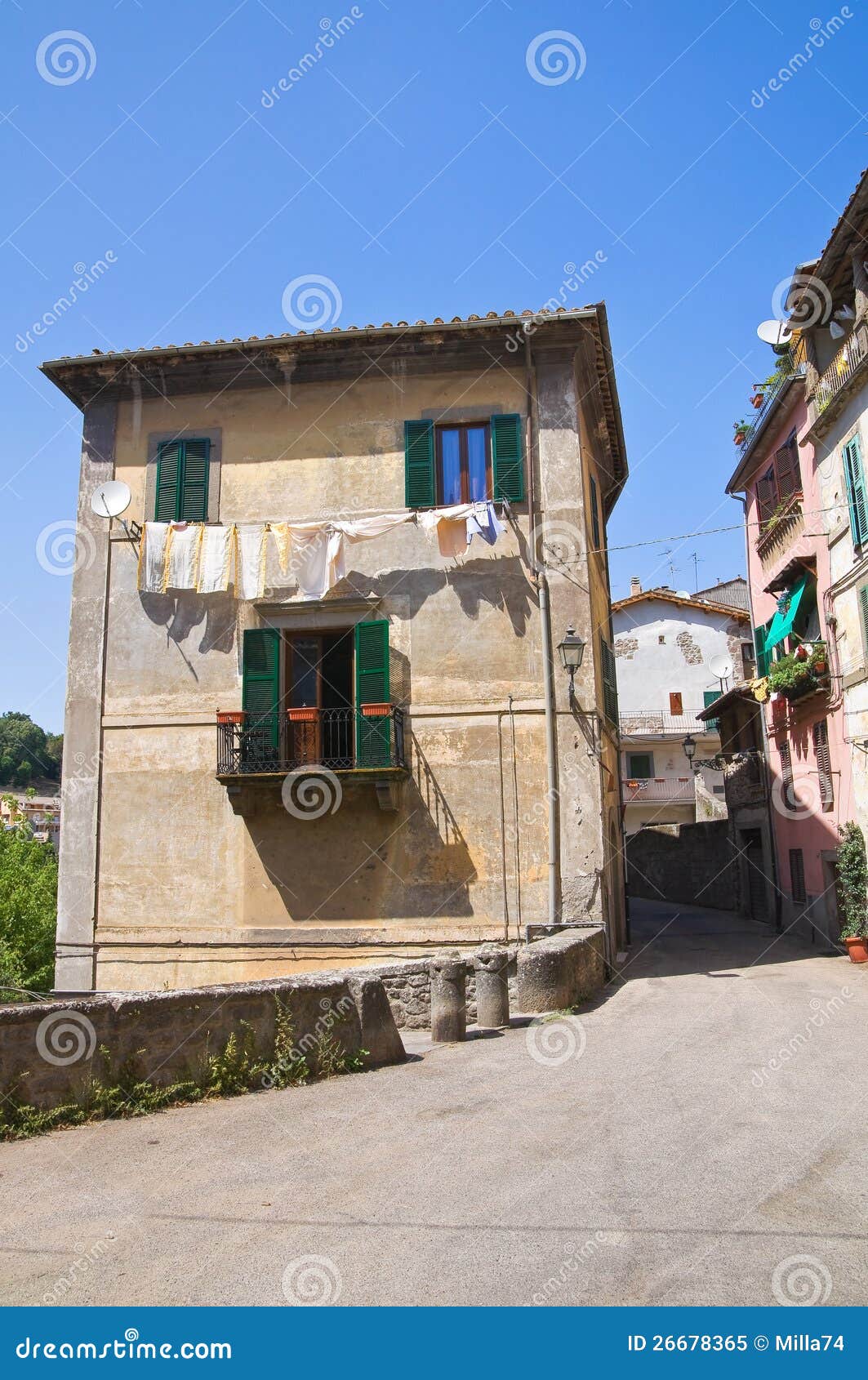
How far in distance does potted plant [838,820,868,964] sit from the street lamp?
6602mm

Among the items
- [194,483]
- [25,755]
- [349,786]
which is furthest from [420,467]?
[25,755]

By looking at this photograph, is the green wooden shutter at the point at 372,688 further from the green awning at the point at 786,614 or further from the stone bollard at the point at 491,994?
the green awning at the point at 786,614

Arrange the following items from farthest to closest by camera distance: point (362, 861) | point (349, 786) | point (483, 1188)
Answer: point (362, 861), point (349, 786), point (483, 1188)

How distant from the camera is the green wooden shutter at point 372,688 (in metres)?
15.5

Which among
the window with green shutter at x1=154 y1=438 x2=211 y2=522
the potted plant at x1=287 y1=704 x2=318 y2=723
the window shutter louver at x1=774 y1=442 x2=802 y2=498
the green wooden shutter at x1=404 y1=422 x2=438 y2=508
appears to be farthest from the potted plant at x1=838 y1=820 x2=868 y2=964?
the window with green shutter at x1=154 y1=438 x2=211 y2=522

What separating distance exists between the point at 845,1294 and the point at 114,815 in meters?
14.0

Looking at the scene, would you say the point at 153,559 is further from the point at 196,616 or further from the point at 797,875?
the point at 797,875

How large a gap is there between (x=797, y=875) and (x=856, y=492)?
966 centimetres

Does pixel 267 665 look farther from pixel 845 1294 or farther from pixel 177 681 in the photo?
pixel 845 1294

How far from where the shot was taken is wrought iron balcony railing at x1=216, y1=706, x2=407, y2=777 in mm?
15508

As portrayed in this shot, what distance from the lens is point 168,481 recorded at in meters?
17.3

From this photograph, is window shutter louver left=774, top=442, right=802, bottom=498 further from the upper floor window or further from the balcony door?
the balcony door

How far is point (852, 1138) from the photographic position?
6734 millimetres
